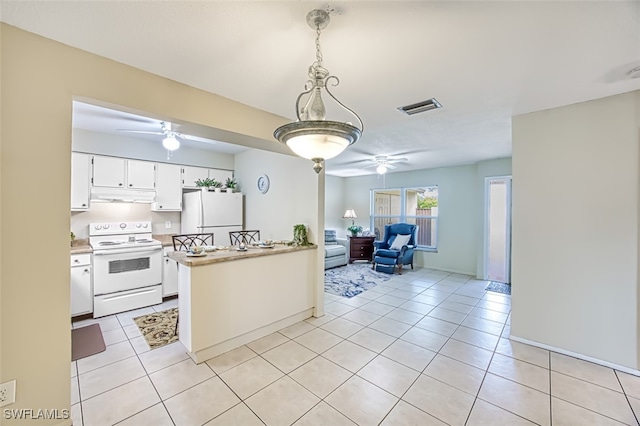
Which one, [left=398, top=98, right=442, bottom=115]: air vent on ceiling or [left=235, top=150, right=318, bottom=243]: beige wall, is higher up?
[left=398, top=98, right=442, bottom=115]: air vent on ceiling

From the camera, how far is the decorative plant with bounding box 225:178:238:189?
16.7ft

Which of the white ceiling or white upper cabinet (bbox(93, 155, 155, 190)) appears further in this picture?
white upper cabinet (bbox(93, 155, 155, 190))

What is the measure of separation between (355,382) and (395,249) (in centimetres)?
426

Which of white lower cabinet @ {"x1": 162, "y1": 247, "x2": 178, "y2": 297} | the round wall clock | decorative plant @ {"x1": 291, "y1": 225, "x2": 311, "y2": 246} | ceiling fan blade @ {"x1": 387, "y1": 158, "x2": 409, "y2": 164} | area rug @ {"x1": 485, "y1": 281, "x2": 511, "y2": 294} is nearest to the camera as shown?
decorative plant @ {"x1": 291, "y1": 225, "x2": 311, "y2": 246}

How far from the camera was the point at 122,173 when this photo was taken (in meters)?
3.99

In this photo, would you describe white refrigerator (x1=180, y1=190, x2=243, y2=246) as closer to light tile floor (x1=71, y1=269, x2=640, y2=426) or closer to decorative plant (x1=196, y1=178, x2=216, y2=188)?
decorative plant (x1=196, y1=178, x2=216, y2=188)

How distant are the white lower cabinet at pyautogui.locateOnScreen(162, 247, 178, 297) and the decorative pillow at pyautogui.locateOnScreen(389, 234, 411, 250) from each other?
4609 millimetres


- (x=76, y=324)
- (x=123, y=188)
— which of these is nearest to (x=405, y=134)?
(x=123, y=188)

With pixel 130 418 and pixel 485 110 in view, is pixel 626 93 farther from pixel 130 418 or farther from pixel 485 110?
pixel 130 418

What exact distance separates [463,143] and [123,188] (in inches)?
212

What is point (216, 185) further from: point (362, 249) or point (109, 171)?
point (362, 249)

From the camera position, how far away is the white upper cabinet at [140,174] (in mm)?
4062

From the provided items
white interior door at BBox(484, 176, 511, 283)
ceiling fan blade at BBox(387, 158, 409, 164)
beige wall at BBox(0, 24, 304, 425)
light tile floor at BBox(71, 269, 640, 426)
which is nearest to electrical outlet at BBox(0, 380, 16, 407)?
beige wall at BBox(0, 24, 304, 425)

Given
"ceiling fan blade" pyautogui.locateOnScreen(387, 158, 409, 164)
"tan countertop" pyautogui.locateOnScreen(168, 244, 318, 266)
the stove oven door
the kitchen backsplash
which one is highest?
"ceiling fan blade" pyautogui.locateOnScreen(387, 158, 409, 164)
